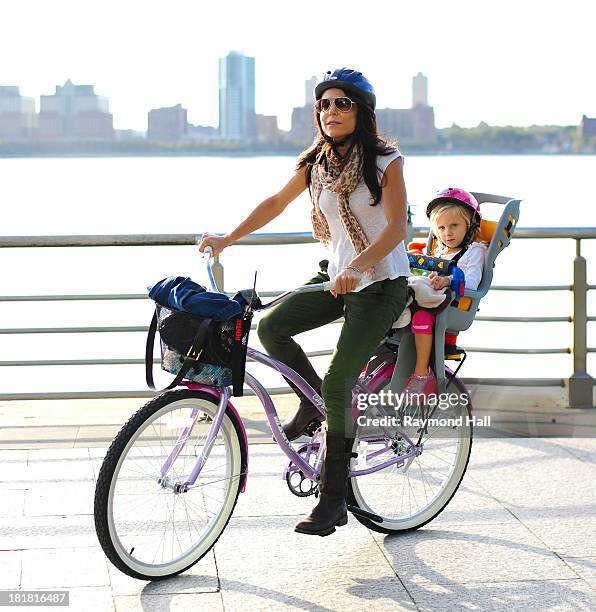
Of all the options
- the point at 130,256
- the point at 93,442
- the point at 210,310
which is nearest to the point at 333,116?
the point at 210,310

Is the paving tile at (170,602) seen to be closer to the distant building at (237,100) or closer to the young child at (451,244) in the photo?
the young child at (451,244)

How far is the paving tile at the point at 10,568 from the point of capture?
14.3ft

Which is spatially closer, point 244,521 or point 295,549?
point 295,549

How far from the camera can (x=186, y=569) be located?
4.46 metres

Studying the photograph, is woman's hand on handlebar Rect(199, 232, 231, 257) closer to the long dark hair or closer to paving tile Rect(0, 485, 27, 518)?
the long dark hair

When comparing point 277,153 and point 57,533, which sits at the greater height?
point 277,153

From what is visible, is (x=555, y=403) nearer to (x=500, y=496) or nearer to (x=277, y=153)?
(x=500, y=496)

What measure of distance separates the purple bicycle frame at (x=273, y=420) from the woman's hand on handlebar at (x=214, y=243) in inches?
18.0

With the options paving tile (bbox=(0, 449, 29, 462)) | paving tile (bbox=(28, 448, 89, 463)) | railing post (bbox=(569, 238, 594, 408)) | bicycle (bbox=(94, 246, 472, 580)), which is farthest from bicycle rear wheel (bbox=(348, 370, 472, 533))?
railing post (bbox=(569, 238, 594, 408))

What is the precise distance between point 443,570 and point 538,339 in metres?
13.7

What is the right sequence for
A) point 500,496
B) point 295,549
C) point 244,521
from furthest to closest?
1. point 500,496
2. point 244,521
3. point 295,549

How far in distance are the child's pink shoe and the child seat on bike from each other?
2cm

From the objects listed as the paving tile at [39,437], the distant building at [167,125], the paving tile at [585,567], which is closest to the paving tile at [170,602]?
the paving tile at [585,567]

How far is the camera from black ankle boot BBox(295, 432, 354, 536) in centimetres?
444
